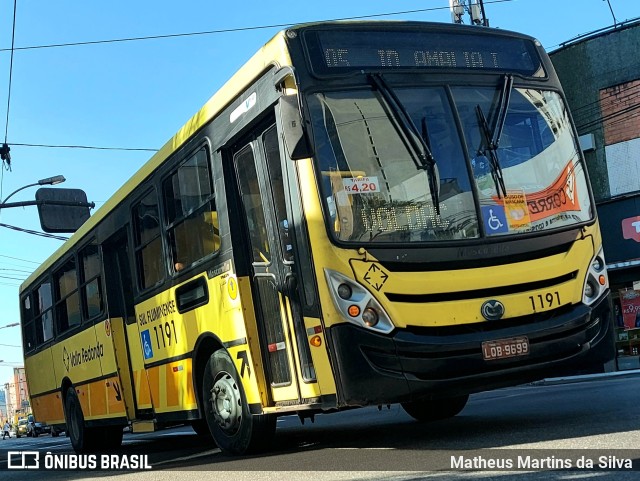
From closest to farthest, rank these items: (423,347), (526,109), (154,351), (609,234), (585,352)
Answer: (423,347), (585,352), (526,109), (154,351), (609,234)

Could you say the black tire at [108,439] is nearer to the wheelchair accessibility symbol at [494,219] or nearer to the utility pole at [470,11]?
the wheelchair accessibility symbol at [494,219]

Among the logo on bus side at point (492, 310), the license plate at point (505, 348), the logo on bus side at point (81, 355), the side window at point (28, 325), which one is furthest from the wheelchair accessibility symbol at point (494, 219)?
the side window at point (28, 325)

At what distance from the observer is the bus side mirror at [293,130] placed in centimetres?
643

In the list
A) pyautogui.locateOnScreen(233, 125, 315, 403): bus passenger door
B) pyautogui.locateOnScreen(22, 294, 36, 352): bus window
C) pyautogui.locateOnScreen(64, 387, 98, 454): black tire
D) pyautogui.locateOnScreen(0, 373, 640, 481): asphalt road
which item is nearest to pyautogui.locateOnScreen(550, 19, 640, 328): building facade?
pyautogui.locateOnScreen(0, 373, 640, 481): asphalt road

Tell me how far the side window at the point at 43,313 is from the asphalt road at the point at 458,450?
408cm

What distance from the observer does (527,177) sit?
7066 millimetres

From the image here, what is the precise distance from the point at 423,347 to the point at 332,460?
4.36 ft

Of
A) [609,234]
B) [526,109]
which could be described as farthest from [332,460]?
[609,234]

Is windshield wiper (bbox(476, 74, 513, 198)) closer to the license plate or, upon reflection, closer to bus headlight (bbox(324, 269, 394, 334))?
the license plate

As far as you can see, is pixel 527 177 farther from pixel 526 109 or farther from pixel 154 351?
pixel 154 351

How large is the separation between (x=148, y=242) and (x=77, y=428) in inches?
190

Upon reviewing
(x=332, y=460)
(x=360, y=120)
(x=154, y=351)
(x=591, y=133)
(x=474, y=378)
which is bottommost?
(x=332, y=460)

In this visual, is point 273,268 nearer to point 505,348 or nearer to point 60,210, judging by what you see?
point 505,348

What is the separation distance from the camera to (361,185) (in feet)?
21.8
